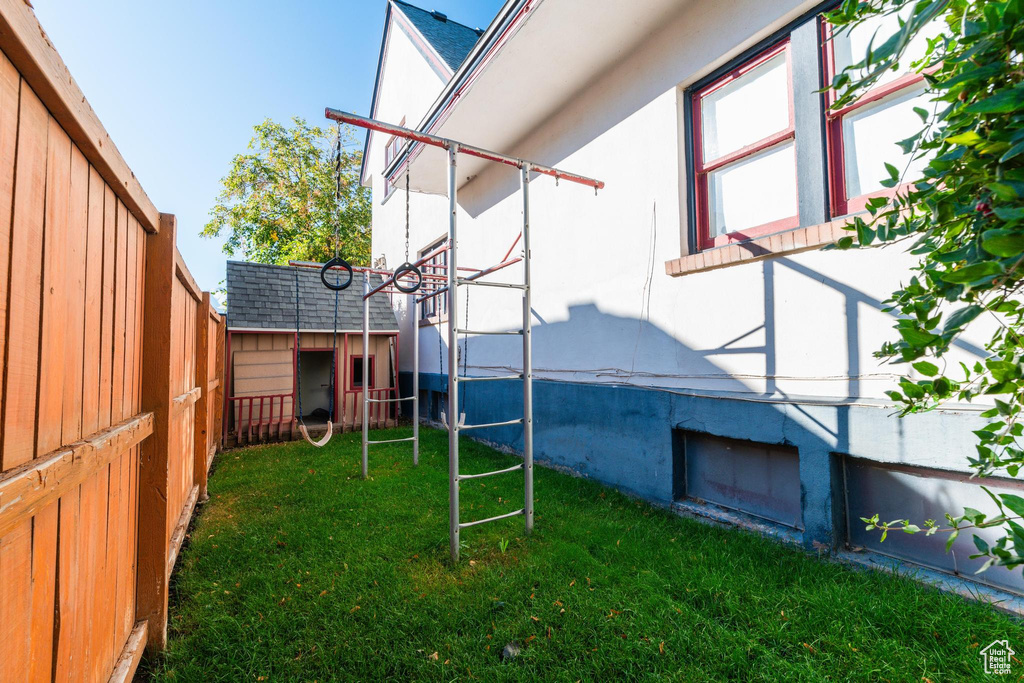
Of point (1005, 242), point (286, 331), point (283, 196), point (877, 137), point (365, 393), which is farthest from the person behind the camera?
point (283, 196)

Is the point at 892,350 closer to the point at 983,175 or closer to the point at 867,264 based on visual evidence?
the point at 983,175

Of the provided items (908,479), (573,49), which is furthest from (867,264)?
(573,49)

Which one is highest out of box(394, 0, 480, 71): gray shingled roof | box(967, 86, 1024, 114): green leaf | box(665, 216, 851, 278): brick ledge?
box(394, 0, 480, 71): gray shingled roof

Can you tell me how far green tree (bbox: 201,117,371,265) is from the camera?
1919cm

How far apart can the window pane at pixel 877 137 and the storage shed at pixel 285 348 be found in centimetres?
676

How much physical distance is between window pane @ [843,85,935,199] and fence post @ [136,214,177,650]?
390 cm

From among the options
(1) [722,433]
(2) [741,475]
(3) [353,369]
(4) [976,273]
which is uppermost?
(4) [976,273]

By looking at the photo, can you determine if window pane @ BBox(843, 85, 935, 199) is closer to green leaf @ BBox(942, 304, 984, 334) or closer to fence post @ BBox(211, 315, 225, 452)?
green leaf @ BBox(942, 304, 984, 334)

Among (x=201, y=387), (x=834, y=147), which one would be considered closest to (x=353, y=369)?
(x=201, y=387)

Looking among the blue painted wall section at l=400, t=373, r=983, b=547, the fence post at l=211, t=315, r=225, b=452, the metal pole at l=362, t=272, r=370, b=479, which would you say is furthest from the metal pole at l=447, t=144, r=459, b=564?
the fence post at l=211, t=315, r=225, b=452

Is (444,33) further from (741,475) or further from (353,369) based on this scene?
(741,475)

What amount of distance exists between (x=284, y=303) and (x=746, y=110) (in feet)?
27.1

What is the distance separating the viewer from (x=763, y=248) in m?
3.14

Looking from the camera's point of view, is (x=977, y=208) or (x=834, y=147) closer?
(x=977, y=208)
